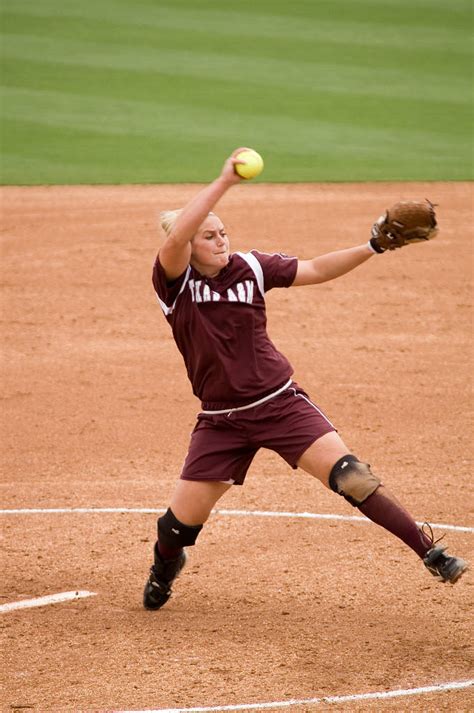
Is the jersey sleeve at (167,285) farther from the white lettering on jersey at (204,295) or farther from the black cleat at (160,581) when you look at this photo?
the black cleat at (160,581)

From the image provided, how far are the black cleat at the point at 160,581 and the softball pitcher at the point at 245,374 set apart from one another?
28cm

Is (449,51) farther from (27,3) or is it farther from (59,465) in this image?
(59,465)

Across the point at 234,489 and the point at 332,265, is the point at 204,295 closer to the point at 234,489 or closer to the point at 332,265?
the point at 332,265

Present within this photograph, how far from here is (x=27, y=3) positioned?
28688 millimetres

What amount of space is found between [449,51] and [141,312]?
1514 cm

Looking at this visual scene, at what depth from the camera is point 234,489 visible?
8156 millimetres

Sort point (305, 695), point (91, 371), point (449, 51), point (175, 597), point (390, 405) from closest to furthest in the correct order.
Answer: point (305, 695)
point (175, 597)
point (390, 405)
point (91, 371)
point (449, 51)

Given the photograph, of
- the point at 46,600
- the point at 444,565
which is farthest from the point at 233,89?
the point at 444,565

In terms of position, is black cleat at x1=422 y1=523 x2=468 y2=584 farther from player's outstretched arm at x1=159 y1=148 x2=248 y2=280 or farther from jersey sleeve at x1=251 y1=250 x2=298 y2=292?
player's outstretched arm at x1=159 y1=148 x2=248 y2=280

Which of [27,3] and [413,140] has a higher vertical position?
[413,140]

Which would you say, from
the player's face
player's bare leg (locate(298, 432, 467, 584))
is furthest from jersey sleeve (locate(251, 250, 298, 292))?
player's bare leg (locate(298, 432, 467, 584))

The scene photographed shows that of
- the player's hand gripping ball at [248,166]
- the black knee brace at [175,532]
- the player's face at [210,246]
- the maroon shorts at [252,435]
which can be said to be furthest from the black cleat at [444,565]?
the player's hand gripping ball at [248,166]

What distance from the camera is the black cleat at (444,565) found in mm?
5426

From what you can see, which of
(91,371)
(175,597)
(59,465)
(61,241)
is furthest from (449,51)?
(175,597)
